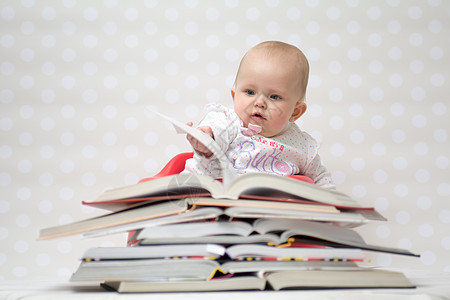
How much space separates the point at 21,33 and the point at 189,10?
26.4 inches

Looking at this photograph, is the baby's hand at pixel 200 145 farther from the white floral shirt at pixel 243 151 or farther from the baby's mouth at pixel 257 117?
the baby's mouth at pixel 257 117

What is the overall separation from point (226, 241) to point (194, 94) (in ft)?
3.65

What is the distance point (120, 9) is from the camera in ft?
6.52

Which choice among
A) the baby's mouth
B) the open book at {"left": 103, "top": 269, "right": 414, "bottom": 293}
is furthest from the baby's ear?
the open book at {"left": 103, "top": 269, "right": 414, "bottom": 293}

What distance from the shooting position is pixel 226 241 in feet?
2.92

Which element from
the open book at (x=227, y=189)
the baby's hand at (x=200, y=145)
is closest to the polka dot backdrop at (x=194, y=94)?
the baby's hand at (x=200, y=145)

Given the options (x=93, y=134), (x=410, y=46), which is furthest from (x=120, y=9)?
(x=410, y=46)

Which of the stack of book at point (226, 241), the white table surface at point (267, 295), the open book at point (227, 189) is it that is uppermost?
the open book at point (227, 189)

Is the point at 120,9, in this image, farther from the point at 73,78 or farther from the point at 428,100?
the point at 428,100

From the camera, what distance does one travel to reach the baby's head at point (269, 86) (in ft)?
4.52

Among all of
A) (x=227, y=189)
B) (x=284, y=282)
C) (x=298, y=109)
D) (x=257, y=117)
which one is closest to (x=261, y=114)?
(x=257, y=117)

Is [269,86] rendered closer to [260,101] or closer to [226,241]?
[260,101]

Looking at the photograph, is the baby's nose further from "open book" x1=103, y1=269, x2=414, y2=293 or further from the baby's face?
"open book" x1=103, y1=269, x2=414, y2=293

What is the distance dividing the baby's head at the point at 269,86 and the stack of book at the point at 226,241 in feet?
1.58
